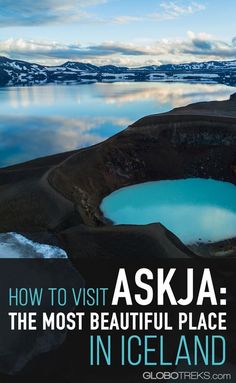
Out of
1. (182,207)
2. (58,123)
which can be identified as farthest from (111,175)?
(58,123)

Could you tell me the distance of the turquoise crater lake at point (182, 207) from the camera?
39844 mm

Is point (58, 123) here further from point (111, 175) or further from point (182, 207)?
point (182, 207)

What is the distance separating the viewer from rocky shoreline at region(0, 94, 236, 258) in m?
29.1

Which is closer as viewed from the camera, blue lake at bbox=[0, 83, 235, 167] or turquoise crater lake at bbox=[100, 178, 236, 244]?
turquoise crater lake at bbox=[100, 178, 236, 244]

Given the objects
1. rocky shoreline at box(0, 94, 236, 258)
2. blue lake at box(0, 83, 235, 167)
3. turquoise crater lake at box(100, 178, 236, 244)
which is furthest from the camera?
blue lake at box(0, 83, 235, 167)

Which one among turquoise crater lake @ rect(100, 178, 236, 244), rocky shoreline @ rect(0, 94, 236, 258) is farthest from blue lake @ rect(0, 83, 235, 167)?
turquoise crater lake @ rect(100, 178, 236, 244)

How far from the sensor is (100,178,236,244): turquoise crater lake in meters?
39.8

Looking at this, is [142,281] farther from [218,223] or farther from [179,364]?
[218,223]

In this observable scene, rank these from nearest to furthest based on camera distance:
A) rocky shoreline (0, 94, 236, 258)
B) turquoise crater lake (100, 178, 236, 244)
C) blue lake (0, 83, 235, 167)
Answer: rocky shoreline (0, 94, 236, 258) < turquoise crater lake (100, 178, 236, 244) < blue lake (0, 83, 235, 167)

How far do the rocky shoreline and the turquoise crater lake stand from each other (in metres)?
1.96

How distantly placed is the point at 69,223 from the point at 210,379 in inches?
746

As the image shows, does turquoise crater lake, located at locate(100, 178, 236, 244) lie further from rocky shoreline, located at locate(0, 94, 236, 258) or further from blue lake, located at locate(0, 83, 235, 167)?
blue lake, located at locate(0, 83, 235, 167)

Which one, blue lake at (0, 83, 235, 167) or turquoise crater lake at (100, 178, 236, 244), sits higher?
blue lake at (0, 83, 235, 167)

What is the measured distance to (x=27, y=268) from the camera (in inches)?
918
